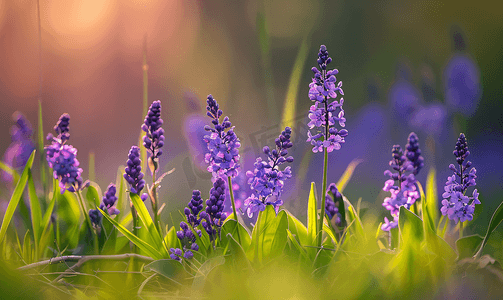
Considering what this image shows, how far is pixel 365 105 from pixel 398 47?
230 centimetres

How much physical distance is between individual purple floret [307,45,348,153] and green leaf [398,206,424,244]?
485 mm

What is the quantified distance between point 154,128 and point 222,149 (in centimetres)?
49

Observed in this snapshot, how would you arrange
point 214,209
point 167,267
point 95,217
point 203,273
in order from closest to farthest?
point 203,273
point 167,267
point 214,209
point 95,217

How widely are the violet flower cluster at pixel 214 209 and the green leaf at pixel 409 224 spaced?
94cm

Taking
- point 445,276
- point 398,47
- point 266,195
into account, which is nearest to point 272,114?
point 266,195

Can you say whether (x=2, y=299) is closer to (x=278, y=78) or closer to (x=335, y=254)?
(x=335, y=254)

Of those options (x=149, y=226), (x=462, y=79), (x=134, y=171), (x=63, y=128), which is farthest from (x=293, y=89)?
(x=462, y=79)

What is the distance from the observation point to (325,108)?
6.22 feet

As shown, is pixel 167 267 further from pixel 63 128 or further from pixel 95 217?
pixel 63 128

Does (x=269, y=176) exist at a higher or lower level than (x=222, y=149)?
lower

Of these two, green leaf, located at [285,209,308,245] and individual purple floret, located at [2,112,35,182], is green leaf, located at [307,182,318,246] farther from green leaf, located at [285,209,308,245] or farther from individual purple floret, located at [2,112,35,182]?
individual purple floret, located at [2,112,35,182]

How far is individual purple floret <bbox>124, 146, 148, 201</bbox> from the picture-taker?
2078 mm

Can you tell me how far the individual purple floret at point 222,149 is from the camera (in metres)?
1.90

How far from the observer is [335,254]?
1.82 m
